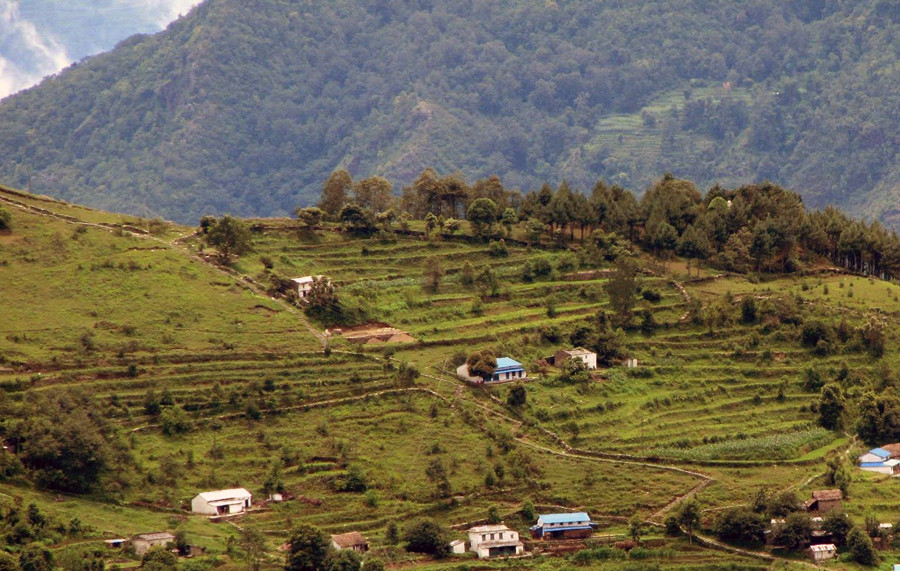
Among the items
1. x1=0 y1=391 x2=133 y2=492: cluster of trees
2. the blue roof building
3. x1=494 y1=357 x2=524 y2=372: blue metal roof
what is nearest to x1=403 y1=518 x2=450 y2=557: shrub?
x1=0 y1=391 x2=133 y2=492: cluster of trees

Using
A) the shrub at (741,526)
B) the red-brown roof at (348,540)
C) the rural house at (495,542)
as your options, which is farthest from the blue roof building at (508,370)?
the red-brown roof at (348,540)

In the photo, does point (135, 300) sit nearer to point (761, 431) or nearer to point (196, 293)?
point (196, 293)

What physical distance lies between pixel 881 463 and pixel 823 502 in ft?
22.9

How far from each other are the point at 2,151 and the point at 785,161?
76.8m

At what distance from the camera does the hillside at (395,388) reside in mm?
67000

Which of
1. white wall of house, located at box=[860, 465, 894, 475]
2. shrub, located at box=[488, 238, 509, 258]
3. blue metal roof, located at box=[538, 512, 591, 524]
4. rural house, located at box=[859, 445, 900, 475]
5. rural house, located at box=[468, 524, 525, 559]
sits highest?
shrub, located at box=[488, 238, 509, 258]

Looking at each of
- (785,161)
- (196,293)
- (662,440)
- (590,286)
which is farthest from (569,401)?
(785,161)

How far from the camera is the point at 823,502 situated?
69.1m

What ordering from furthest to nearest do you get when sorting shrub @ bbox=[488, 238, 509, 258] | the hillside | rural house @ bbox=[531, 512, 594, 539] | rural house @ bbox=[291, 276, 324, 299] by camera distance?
shrub @ bbox=[488, 238, 509, 258]
rural house @ bbox=[291, 276, 324, 299]
rural house @ bbox=[531, 512, 594, 539]
the hillside

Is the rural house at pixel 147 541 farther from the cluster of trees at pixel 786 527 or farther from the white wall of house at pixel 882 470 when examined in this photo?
the white wall of house at pixel 882 470

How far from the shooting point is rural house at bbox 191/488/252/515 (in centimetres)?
6625

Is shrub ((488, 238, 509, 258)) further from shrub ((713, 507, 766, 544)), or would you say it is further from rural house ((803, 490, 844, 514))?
shrub ((713, 507, 766, 544))

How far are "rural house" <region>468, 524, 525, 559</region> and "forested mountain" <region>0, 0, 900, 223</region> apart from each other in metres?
93.3

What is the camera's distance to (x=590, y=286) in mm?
89188
